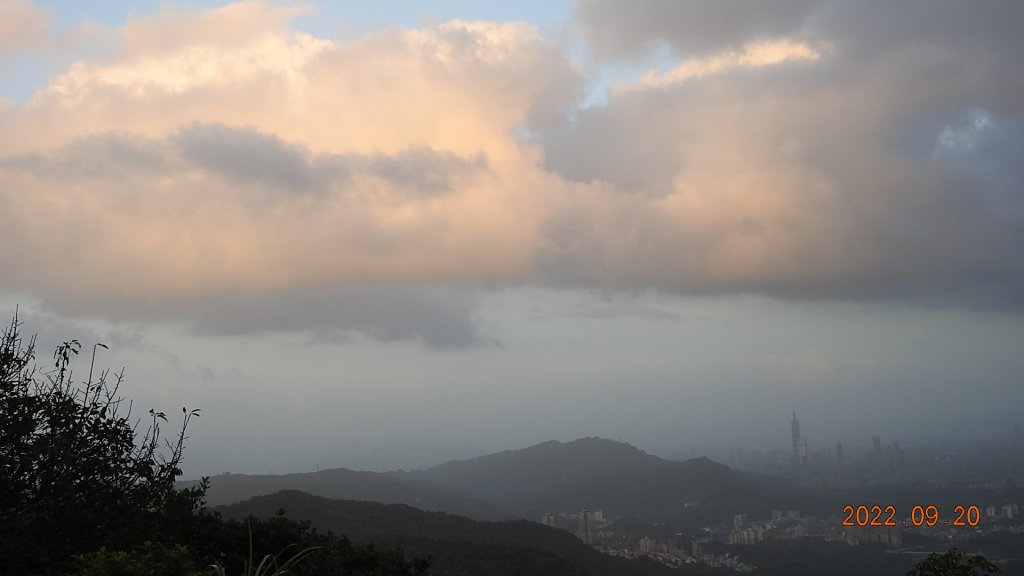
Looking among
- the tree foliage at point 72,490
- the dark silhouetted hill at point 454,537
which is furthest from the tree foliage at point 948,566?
the dark silhouetted hill at point 454,537

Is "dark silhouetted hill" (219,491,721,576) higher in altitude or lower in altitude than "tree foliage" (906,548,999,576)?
lower

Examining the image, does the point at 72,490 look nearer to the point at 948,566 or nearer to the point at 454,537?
the point at 948,566

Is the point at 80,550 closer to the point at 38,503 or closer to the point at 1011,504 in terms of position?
the point at 38,503

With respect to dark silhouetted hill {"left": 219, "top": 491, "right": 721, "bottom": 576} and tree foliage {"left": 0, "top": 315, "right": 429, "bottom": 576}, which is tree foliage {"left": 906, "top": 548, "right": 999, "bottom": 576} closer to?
tree foliage {"left": 0, "top": 315, "right": 429, "bottom": 576}

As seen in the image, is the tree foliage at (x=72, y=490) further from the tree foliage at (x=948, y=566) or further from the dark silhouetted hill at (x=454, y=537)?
the dark silhouetted hill at (x=454, y=537)

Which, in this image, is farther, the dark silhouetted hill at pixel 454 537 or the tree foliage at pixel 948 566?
the dark silhouetted hill at pixel 454 537

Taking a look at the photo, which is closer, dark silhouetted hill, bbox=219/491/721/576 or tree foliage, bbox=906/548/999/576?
tree foliage, bbox=906/548/999/576

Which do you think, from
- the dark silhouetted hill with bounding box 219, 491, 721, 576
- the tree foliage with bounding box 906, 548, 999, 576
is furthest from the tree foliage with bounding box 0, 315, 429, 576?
the dark silhouetted hill with bounding box 219, 491, 721, 576

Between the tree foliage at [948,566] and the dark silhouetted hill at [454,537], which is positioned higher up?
the tree foliage at [948,566]

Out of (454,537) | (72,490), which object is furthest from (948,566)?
(454,537)

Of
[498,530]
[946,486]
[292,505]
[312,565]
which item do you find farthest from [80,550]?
[946,486]
